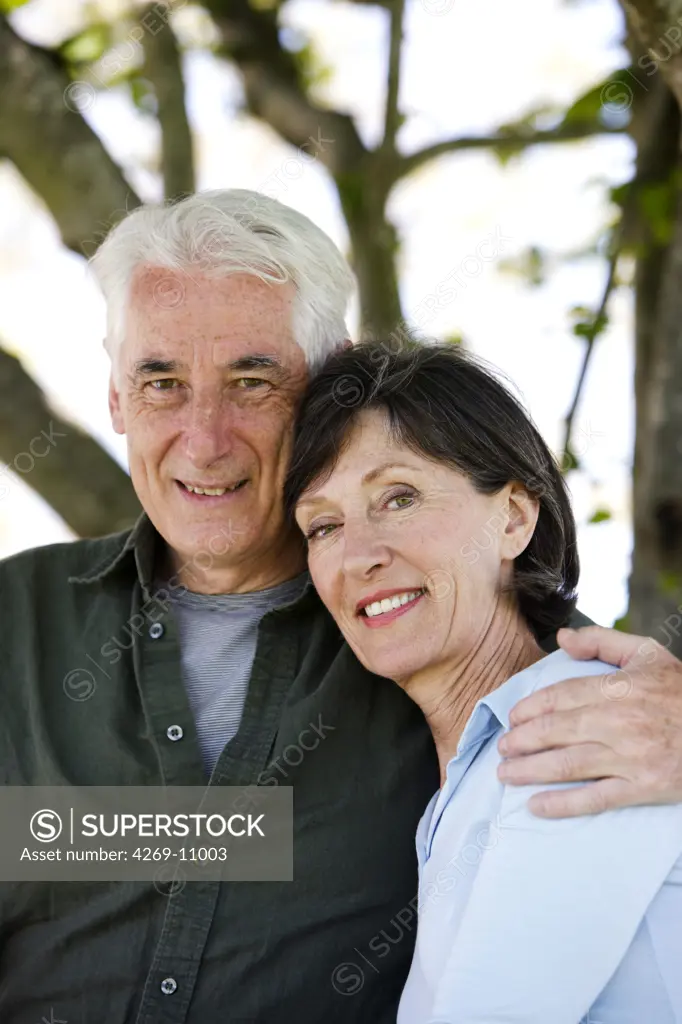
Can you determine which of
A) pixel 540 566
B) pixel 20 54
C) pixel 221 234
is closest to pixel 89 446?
pixel 20 54

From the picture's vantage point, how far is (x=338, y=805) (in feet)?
8.27

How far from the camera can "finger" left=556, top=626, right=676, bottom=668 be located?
2.09 m

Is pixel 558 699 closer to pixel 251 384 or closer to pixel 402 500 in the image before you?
pixel 402 500

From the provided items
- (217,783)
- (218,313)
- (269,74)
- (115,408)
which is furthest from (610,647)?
(269,74)

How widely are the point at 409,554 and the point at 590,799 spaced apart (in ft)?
2.07

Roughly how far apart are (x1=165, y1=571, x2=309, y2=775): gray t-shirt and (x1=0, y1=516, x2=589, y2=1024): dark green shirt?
6 centimetres

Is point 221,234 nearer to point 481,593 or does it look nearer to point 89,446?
point 481,593

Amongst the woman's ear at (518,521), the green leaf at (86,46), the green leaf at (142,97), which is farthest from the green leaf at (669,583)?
the green leaf at (86,46)

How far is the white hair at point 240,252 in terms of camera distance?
276 cm

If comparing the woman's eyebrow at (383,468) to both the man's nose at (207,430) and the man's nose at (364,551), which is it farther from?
the man's nose at (207,430)

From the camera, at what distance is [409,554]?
7.60 ft

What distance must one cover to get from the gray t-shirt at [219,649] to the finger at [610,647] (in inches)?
32.2

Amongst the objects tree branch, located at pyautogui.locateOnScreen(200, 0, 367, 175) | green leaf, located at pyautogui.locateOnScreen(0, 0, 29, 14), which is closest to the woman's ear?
tree branch, located at pyautogui.locateOnScreen(200, 0, 367, 175)

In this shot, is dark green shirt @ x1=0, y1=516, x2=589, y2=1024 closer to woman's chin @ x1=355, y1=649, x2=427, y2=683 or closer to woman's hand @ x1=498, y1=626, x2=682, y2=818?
woman's chin @ x1=355, y1=649, x2=427, y2=683
